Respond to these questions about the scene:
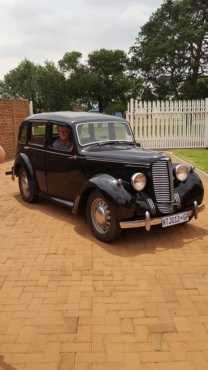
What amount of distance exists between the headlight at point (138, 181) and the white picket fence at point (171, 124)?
11.3 m

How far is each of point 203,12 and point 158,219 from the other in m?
34.6

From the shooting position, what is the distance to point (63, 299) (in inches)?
150

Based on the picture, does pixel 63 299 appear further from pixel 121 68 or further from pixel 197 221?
pixel 121 68

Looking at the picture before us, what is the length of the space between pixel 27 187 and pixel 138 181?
11.0 feet

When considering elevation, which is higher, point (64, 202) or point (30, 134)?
point (30, 134)

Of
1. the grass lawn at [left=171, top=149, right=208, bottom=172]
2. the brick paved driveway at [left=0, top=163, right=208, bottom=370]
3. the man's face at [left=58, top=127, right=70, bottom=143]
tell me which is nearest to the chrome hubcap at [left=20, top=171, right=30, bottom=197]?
the man's face at [left=58, top=127, right=70, bottom=143]

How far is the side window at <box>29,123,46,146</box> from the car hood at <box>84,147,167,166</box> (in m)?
1.44

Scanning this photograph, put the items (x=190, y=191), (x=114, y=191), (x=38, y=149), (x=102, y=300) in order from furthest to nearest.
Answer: (x=38, y=149) < (x=190, y=191) < (x=114, y=191) < (x=102, y=300)

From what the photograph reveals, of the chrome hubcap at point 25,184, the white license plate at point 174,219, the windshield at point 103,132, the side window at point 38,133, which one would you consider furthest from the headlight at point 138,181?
the chrome hubcap at point 25,184

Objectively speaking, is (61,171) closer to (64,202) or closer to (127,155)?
(64,202)

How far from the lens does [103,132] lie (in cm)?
652

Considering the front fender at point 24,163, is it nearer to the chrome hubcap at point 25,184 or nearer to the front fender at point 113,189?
the chrome hubcap at point 25,184

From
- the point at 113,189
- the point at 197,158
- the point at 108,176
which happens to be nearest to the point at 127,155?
the point at 108,176

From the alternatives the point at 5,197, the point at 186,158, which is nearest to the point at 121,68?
the point at 186,158
